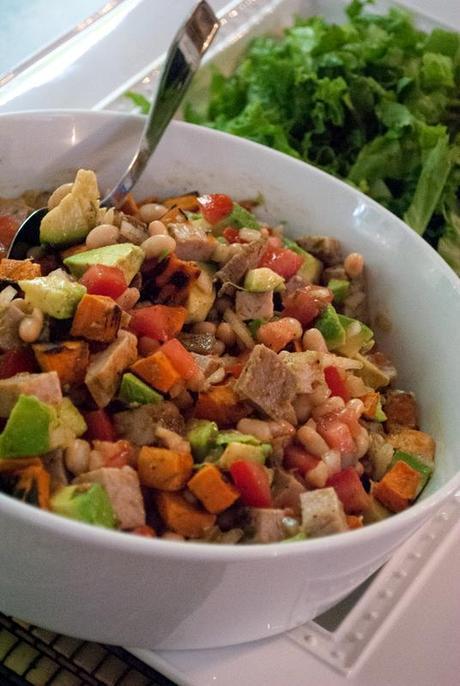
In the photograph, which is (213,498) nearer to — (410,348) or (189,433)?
(189,433)

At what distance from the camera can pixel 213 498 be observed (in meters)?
1.50

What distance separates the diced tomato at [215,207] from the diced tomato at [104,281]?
47cm

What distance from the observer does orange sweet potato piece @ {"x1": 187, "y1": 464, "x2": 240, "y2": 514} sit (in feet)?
4.91

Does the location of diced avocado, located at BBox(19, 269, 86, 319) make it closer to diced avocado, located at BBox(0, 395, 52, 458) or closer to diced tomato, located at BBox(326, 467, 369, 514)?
diced avocado, located at BBox(0, 395, 52, 458)

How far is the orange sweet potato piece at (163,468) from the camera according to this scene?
151cm

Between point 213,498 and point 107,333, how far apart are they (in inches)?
15.0

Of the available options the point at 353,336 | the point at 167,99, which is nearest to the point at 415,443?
the point at 353,336

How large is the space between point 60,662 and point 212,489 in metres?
0.46

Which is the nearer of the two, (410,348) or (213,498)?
(213,498)

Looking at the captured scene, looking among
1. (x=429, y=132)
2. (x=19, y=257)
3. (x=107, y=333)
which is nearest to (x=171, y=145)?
(x=19, y=257)

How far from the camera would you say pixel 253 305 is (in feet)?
6.30

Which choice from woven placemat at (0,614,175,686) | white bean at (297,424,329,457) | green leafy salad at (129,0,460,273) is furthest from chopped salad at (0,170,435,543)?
green leafy salad at (129,0,460,273)

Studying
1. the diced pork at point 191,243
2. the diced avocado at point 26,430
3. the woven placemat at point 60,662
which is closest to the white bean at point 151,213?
the diced pork at point 191,243

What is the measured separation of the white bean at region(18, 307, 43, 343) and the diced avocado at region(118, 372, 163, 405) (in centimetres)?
19
